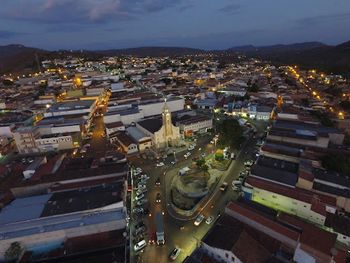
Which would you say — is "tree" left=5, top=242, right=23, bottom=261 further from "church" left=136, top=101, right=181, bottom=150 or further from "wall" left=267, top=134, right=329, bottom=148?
"wall" left=267, top=134, right=329, bottom=148

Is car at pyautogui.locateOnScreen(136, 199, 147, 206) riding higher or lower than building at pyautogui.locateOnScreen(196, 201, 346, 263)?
lower

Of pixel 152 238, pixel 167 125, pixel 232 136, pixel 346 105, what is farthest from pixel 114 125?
pixel 346 105

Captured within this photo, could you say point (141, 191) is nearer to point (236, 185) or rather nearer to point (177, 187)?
point (177, 187)

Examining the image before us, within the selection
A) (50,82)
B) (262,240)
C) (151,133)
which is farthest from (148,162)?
(50,82)

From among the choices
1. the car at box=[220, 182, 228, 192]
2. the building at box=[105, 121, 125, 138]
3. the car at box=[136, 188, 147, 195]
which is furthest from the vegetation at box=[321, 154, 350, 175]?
the building at box=[105, 121, 125, 138]

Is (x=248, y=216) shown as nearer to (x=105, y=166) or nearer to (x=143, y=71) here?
(x=105, y=166)

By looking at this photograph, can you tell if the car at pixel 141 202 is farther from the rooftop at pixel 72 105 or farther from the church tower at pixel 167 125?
the rooftop at pixel 72 105
